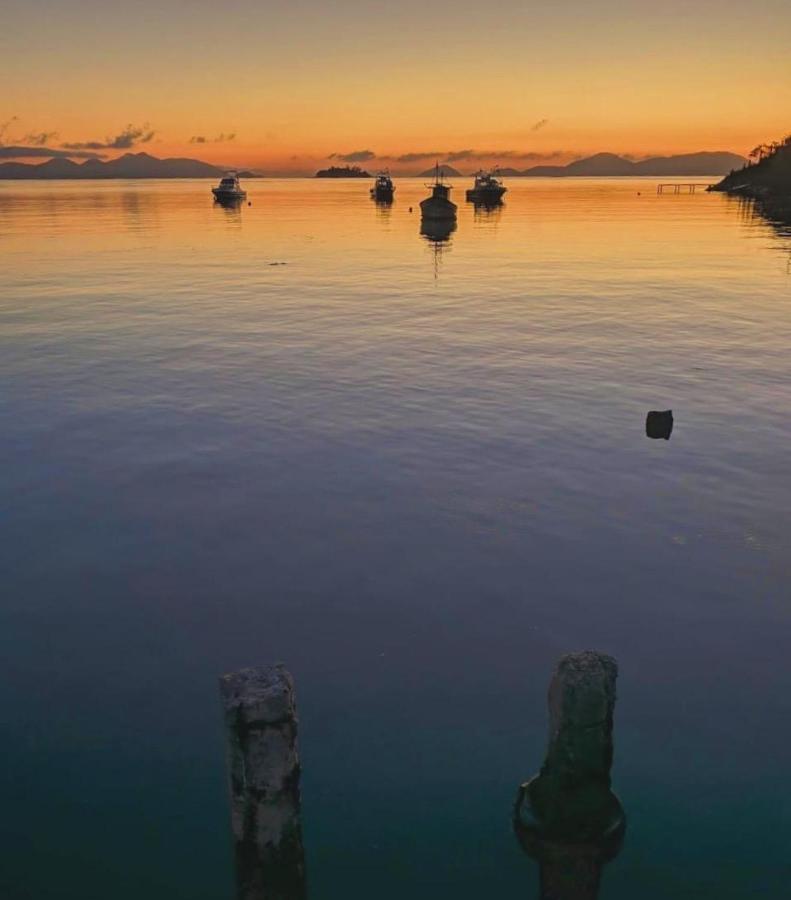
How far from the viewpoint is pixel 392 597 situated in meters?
12.6

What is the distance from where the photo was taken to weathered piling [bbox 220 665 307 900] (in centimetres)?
574

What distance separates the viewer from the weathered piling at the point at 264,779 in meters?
5.74

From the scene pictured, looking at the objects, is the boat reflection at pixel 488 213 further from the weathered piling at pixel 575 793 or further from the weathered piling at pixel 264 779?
the weathered piling at pixel 264 779

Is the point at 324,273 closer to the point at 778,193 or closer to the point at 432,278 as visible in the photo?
the point at 432,278

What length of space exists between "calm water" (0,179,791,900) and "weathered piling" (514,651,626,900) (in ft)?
1.30

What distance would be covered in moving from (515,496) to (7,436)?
544 inches

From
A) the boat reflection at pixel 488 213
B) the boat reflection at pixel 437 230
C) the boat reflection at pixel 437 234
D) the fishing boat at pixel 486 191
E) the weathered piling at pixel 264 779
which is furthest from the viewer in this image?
the fishing boat at pixel 486 191

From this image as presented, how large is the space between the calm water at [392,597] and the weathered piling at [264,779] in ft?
4.91

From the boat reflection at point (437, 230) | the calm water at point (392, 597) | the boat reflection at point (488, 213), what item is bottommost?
the calm water at point (392, 597)

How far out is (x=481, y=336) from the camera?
34.2m

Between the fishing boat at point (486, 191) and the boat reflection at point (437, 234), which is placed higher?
the fishing boat at point (486, 191)

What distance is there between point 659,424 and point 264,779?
16.2m

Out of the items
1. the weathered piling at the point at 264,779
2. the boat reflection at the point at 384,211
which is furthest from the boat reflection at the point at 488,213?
the weathered piling at the point at 264,779

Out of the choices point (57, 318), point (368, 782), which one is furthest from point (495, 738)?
point (57, 318)
